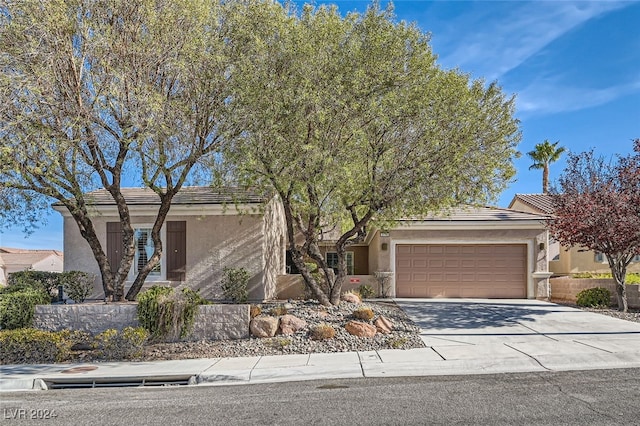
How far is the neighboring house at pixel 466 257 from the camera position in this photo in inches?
685

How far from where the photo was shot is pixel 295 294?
17.2 m

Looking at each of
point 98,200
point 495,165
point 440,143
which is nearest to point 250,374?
point 440,143

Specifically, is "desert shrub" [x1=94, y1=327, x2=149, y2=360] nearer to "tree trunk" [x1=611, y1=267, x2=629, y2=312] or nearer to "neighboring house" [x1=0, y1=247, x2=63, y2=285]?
"tree trunk" [x1=611, y1=267, x2=629, y2=312]

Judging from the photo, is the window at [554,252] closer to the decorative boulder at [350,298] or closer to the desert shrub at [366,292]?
the desert shrub at [366,292]

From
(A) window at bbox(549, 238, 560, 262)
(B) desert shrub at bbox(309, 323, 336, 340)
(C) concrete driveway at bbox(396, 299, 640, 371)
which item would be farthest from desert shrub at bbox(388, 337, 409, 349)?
(A) window at bbox(549, 238, 560, 262)

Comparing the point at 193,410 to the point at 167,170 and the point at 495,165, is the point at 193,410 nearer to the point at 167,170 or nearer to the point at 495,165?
the point at 167,170

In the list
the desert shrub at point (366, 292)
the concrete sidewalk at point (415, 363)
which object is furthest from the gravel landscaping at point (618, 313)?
the desert shrub at point (366, 292)

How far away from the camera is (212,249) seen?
1600 cm

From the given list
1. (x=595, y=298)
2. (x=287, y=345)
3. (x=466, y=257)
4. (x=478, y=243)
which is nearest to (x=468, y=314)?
(x=466, y=257)

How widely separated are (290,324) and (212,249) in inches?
232

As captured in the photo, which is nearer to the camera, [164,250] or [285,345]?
[285,345]

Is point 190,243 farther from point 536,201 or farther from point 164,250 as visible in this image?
point 536,201

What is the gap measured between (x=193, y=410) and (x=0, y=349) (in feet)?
21.0

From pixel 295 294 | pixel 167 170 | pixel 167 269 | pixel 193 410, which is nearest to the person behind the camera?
pixel 193 410
